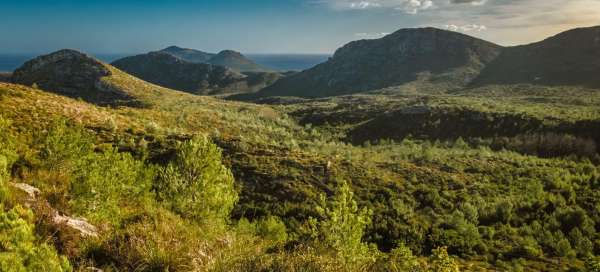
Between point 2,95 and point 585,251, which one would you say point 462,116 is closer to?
point 585,251

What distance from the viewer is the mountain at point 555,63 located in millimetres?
121438

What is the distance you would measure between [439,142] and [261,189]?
1394 inches

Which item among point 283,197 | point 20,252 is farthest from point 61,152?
point 283,197

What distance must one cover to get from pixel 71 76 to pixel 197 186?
2564 inches

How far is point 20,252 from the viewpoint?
5508 millimetres

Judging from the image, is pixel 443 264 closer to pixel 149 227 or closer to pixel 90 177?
pixel 149 227

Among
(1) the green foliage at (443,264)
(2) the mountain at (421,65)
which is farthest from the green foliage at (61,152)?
(2) the mountain at (421,65)

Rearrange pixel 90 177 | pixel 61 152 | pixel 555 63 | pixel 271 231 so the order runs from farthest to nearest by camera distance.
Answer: pixel 555 63 → pixel 271 231 → pixel 61 152 → pixel 90 177

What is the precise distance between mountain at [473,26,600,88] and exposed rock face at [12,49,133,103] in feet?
417

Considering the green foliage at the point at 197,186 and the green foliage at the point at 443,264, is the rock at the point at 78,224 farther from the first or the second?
the green foliage at the point at 443,264

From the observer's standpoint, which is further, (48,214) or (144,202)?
(144,202)

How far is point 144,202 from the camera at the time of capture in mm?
13188

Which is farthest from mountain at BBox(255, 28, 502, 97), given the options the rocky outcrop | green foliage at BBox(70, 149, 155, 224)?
the rocky outcrop

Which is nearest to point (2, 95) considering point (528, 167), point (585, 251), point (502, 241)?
point (502, 241)
